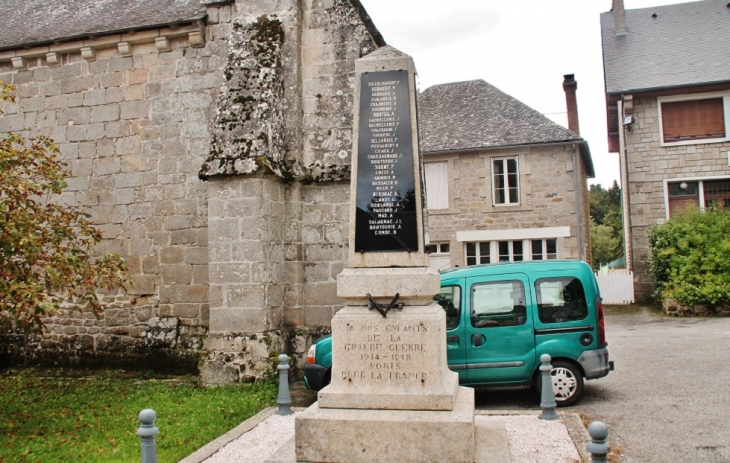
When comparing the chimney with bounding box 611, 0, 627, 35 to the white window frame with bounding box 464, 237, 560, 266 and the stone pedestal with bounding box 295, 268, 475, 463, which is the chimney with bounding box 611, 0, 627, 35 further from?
the stone pedestal with bounding box 295, 268, 475, 463

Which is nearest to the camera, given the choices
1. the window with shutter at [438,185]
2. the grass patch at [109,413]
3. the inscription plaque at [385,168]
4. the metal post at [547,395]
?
the inscription plaque at [385,168]

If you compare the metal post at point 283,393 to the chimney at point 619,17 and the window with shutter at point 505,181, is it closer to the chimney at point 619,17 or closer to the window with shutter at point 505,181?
the window with shutter at point 505,181

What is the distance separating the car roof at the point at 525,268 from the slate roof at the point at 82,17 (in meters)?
5.90

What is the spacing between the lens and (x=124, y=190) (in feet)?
33.6

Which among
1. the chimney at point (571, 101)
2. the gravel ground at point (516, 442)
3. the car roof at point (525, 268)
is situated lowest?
the gravel ground at point (516, 442)

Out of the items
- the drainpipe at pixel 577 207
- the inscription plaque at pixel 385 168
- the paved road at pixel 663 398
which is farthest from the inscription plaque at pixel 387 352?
the drainpipe at pixel 577 207

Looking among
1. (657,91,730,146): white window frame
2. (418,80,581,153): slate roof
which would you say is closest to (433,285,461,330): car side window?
(418,80,581,153): slate roof

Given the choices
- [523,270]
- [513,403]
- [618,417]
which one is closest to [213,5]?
[523,270]

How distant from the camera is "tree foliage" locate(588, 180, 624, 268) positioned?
46.1m

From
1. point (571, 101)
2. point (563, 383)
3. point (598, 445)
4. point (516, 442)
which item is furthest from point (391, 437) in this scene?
point (571, 101)

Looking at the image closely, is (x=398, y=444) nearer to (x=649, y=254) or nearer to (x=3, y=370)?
(x=3, y=370)

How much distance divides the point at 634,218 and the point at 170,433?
16372 mm

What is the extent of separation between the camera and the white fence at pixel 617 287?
758 inches

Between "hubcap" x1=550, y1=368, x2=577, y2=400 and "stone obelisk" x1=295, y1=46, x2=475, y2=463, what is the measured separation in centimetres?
226
